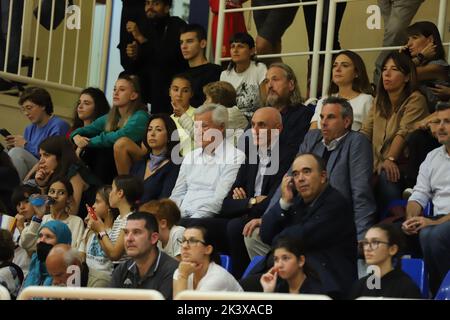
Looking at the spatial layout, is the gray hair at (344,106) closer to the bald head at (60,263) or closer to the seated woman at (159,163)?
the seated woman at (159,163)

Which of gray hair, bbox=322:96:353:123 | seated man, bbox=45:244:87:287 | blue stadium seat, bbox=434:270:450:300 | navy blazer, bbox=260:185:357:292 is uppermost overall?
gray hair, bbox=322:96:353:123

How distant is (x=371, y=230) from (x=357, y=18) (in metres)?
4.59

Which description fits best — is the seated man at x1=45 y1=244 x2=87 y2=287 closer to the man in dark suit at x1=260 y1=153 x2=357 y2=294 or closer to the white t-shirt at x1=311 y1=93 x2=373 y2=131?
the man in dark suit at x1=260 y1=153 x2=357 y2=294

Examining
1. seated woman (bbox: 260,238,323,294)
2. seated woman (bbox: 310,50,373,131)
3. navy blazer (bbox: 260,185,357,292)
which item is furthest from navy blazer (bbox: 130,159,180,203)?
seated woman (bbox: 260,238,323,294)

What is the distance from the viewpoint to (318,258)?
6809mm

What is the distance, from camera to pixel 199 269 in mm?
6773

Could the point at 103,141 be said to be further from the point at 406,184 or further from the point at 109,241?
the point at 406,184

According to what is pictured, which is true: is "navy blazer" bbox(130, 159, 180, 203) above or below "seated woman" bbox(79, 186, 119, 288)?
above

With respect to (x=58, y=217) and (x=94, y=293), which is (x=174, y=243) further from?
(x=94, y=293)

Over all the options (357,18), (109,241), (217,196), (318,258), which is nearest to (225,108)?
(217,196)

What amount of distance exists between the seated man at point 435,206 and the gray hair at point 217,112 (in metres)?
1.58

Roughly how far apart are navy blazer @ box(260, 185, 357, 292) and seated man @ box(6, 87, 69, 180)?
3.39 m

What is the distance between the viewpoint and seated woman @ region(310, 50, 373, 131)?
834cm

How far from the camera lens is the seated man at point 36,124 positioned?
997 cm
